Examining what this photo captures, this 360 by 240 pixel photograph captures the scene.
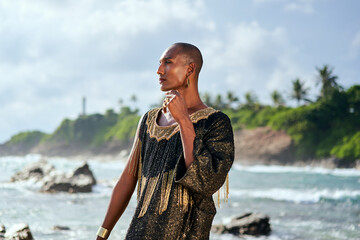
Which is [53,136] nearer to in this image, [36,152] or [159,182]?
[36,152]

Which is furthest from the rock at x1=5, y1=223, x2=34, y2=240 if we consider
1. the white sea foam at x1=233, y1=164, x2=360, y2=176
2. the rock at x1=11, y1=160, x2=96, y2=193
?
the white sea foam at x1=233, y1=164, x2=360, y2=176

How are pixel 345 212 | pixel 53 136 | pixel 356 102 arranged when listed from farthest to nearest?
pixel 53 136, pixel 356 102, pixel 345 212

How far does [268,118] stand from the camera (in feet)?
163

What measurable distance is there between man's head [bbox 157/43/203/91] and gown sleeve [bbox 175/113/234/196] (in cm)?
27

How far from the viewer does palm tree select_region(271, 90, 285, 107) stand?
51.3m

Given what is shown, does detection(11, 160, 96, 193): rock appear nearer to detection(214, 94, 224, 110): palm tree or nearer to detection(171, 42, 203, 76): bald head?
detection(171, 42, 203, 76): bald head

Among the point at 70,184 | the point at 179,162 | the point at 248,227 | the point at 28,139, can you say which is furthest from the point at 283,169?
the point at 28,139

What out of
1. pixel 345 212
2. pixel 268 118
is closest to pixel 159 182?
pixel 345 212

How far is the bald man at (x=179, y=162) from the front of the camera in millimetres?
1766

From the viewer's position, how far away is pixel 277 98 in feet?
168

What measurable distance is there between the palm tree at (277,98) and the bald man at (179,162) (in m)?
50.6

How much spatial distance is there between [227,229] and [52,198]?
24.0 feet

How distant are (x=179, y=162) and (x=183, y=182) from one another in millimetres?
97

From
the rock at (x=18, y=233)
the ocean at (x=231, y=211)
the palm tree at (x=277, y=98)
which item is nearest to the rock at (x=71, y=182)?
the ocean at (x=231, y=211)
